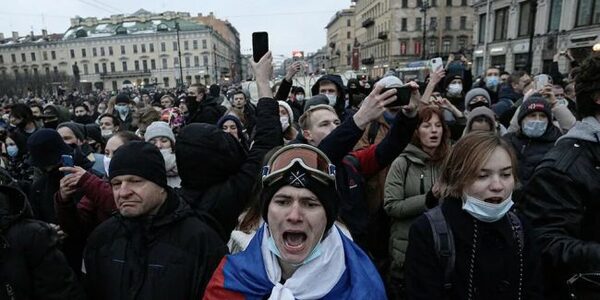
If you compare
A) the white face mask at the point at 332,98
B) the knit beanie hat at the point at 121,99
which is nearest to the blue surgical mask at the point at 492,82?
the white face mask at the point at 332,98

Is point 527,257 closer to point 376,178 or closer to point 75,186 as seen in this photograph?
point 376,178

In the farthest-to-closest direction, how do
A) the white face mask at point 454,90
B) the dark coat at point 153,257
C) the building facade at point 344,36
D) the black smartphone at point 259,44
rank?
1. the building facade at point 344,36
2. the white face mask at point 454,90
3. the black smartphone at point 259,44
4. the dark coat at point 153,257

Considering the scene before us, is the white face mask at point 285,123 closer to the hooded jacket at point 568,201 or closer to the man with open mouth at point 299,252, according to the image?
the man with open mouth at point 299,252

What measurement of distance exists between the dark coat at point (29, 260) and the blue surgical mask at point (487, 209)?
7.28ft

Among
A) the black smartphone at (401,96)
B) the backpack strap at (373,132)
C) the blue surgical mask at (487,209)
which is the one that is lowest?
the blue surgical mask at (487,209)

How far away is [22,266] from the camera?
2098 mm

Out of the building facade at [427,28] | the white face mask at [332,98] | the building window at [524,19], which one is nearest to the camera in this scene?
the white face mask at [332,98]

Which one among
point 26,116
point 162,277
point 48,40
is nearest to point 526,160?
point 162,277

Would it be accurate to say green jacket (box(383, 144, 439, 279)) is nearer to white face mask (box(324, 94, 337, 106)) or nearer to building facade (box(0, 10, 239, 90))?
white face mask (box(324, 94, 337, 106))

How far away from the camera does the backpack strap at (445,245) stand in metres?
2.00

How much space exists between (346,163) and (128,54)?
340 feet

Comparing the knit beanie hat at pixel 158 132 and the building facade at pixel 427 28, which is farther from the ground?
the building facade at pixel 427 28

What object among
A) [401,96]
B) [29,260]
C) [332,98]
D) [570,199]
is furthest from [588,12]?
[29,260]

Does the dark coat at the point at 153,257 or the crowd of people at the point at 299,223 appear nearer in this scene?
the crowd of people at the point at 299,223
